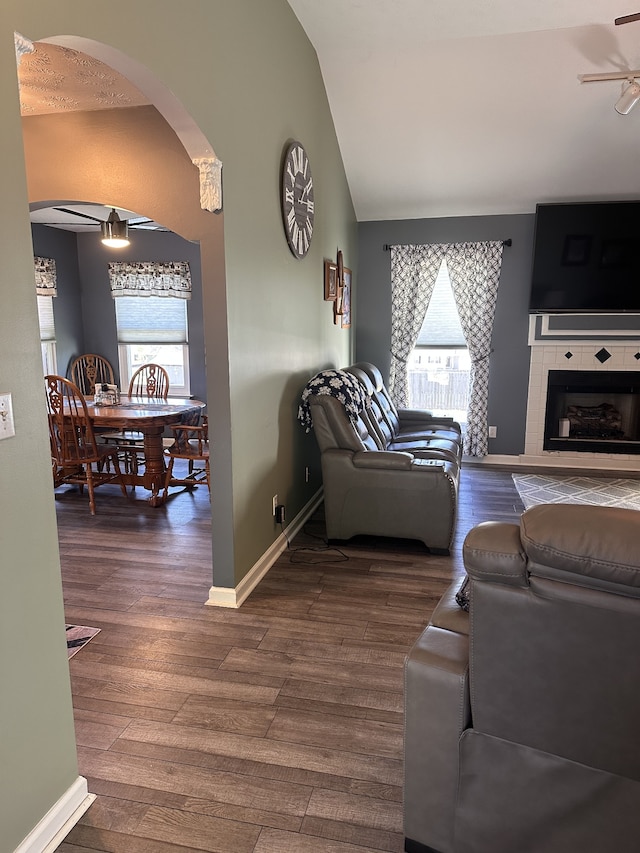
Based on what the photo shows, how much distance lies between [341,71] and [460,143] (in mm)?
1241

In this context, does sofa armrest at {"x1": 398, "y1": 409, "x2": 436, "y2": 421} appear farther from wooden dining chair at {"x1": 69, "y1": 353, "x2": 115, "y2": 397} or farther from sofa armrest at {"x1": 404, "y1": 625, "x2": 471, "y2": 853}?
sofa armrest at {"x1": 404, "y1": 625, "x2": 471, "y2": 853}

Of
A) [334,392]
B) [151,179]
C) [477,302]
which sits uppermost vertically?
[151,179]

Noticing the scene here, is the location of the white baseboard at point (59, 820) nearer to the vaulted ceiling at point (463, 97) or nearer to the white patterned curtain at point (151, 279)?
the vaulted ceiling at point (463, 97)

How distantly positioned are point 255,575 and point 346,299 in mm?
3199

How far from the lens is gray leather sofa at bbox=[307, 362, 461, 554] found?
355cm

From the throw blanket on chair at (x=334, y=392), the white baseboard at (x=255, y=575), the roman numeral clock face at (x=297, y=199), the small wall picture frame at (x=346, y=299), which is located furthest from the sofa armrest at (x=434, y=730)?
the small wall picture frame at (x=346, y=299)

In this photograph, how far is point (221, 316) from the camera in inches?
107

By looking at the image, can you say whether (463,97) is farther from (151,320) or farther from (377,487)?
(151,320)

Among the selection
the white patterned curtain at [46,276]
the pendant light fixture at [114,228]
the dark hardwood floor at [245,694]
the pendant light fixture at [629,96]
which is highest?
the pendant light fixture at [629,96]

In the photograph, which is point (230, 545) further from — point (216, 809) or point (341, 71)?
point (341, 71)

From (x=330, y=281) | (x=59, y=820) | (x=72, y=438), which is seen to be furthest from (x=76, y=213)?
(x=59, y=820)

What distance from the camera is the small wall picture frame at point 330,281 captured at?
467cm

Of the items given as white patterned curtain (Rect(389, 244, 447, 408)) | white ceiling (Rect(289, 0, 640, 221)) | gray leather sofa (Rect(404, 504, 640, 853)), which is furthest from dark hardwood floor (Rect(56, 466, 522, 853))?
white ceiling (Rect(289, 0, 640, 221))

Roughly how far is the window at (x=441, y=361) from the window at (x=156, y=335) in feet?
8.95
